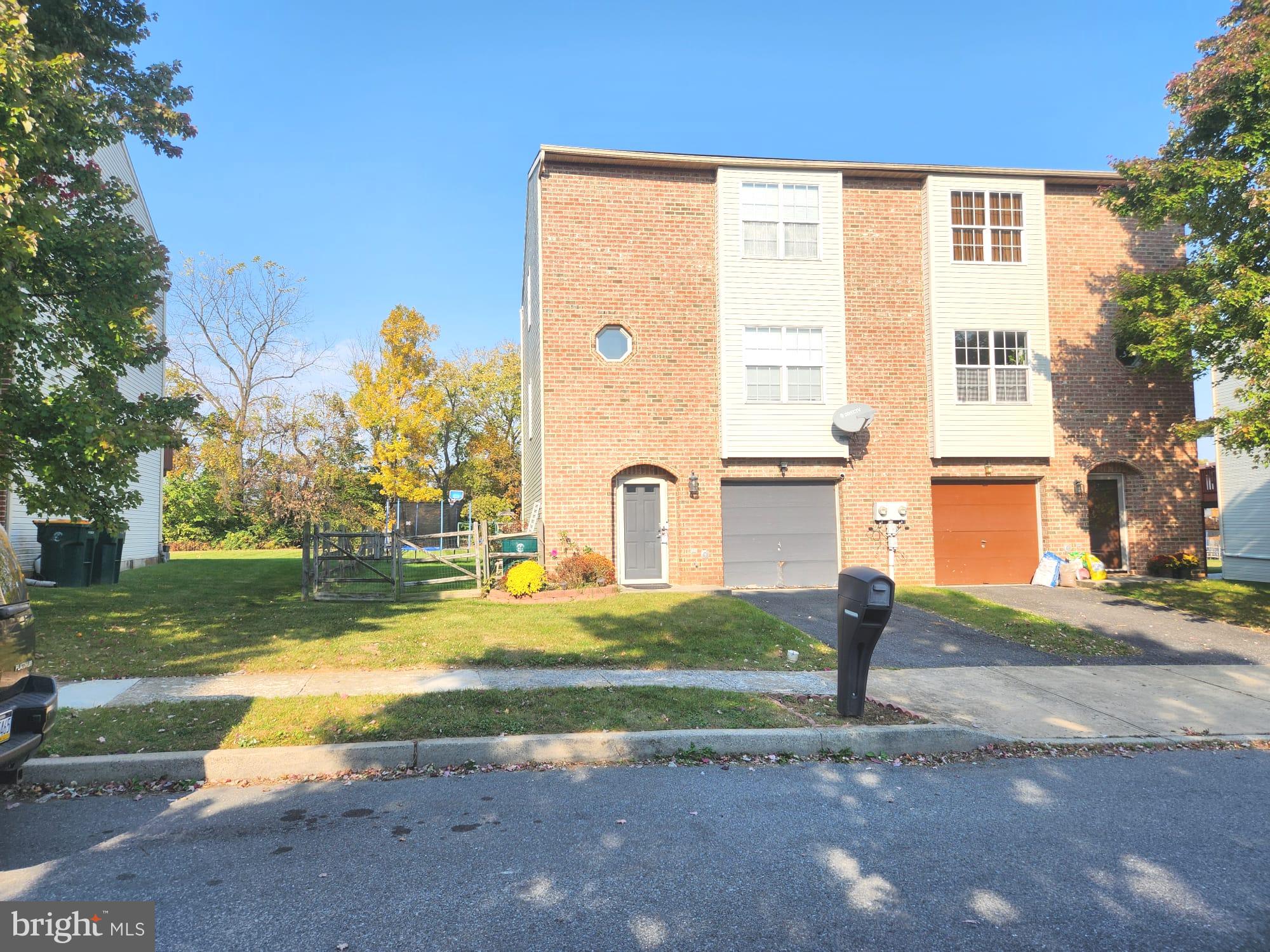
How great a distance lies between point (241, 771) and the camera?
5.11 m

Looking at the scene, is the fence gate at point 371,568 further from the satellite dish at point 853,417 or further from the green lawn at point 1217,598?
the green lawn at point 1217,598

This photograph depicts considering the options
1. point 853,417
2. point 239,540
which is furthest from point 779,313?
point 239,540

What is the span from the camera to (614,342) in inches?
614

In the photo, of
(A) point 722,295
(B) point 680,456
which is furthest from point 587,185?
(B) point 680,456

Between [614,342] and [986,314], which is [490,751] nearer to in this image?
[614,342]

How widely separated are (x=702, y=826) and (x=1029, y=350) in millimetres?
15241

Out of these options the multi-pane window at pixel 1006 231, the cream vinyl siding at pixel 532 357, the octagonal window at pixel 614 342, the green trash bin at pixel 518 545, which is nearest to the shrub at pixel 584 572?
the green trash bin at pixel 518 545

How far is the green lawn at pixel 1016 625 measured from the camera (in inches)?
397

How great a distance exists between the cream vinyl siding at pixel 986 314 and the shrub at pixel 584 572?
735cm

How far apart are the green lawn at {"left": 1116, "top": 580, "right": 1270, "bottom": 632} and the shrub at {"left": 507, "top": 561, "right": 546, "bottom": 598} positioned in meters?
10.8

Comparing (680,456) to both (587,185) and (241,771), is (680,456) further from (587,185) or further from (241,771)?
(241,771)

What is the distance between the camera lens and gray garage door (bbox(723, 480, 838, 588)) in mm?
15914

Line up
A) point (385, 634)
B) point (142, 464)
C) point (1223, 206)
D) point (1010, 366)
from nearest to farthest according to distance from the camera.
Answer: point (385, 634), point (1223, 206), point (1010, 366), point (142, 464)

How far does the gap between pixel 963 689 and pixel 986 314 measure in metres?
11.0
